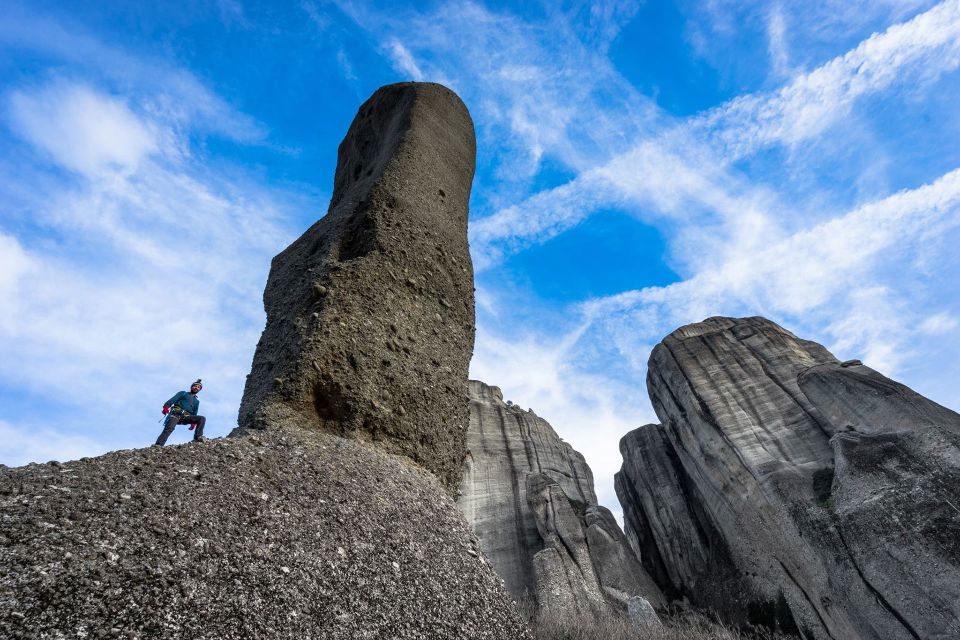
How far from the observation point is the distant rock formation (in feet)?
5.79

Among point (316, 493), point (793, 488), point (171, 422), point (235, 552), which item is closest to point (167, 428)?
point (171, 422)

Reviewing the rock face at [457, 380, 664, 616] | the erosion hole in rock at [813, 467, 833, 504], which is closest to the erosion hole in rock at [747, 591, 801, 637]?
the erosion hole in rock at [813, 467, 833, 504]

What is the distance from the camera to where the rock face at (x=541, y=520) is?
49.1 ft

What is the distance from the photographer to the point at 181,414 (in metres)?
5.61

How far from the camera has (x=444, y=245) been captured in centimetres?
540

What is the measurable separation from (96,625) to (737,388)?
18.7 meters

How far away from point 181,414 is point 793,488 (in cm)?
1402

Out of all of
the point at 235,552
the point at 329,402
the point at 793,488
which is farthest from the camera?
the point at 793,488

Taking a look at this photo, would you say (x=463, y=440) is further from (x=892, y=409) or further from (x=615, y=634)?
(x=892, y=409)

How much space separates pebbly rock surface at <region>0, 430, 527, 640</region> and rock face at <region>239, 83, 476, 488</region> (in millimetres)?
537

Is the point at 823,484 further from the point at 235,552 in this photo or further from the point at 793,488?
the point at 235,552

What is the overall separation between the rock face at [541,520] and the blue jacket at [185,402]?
8641 mm

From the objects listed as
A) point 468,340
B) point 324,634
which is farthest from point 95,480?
point 468,340

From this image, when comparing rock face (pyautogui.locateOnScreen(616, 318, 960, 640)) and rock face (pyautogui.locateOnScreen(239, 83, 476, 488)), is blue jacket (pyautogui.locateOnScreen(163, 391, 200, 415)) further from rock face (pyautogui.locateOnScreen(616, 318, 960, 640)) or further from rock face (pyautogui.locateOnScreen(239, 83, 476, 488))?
rock face (pyautogui.locateOnScreen(616, 318, 960, 640))
